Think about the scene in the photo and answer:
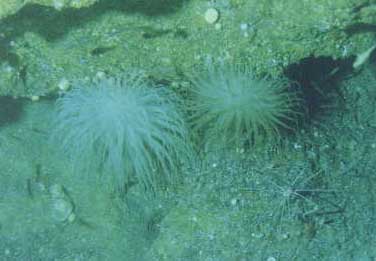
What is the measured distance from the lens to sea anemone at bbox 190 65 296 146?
3309 mm

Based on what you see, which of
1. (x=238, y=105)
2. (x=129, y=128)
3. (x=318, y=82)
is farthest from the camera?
(x=318, y=82)

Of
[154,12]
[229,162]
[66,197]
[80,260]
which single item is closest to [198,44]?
[154,12]

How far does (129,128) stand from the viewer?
137 inches

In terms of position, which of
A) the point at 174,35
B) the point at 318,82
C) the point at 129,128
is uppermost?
the point at 174,35

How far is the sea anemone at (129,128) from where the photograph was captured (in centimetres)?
351

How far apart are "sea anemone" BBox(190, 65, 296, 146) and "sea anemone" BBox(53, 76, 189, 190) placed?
0.85ft

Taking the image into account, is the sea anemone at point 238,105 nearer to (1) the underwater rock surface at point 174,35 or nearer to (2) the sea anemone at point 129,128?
(1) the underwater rock surface at point 174,35

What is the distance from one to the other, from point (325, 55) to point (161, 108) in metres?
1.39

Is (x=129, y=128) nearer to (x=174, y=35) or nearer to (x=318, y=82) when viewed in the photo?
(x=174, y=35)

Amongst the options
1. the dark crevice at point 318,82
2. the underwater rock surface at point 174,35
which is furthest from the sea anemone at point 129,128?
the dark crevice at point 318,82

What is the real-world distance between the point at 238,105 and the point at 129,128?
887 mm

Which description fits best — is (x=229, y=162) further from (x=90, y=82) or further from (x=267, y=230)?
(x=90, y=82)

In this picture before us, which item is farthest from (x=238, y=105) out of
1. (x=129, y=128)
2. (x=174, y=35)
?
(x=129, y=128)

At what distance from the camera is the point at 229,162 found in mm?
3510
